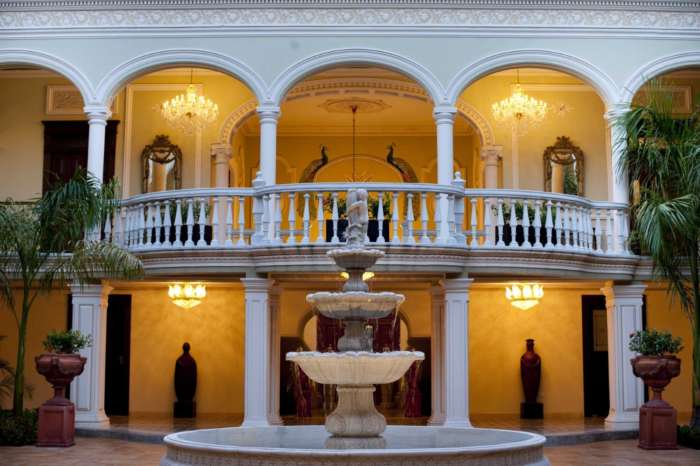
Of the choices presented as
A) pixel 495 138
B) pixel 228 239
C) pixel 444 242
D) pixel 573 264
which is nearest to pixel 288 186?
pixel 228 239

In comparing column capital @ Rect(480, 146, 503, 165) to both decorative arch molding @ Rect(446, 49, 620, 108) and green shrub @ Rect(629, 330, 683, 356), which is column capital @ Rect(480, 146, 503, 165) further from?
green shrub @ Rect(629, 330, 683, 356)

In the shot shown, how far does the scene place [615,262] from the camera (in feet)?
52.8

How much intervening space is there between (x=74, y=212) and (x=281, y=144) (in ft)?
25.4

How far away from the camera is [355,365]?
9953mm

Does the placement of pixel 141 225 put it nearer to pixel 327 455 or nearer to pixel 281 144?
pixel 281 144

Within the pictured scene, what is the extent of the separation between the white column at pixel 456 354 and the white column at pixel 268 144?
3.13m

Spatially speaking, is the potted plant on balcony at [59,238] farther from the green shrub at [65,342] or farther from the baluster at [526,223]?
the baluster at [526,223]

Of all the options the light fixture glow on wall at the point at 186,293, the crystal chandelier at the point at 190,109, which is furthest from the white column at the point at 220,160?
the light fixture glow on wall at the point at 186,293

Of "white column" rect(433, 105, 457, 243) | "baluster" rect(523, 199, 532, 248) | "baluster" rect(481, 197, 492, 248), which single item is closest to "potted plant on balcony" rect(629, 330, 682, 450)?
"baluster" rect(523, 199, 532, 248)

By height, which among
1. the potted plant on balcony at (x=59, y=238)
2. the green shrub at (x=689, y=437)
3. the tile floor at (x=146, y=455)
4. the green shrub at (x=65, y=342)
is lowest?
the tile floor at (x=146, y=455)

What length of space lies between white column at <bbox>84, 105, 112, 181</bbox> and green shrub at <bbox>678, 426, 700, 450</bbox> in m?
9.49

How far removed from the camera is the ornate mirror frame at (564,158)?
19375 mm

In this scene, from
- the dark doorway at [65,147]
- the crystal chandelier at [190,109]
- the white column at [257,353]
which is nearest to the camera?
the white column at [257,353]

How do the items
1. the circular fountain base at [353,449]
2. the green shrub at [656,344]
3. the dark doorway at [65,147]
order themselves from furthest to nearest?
1. the dark doorway at [65,147]
2. the green shrub at [656,344]
3. the circular fountain base at [353,449]
